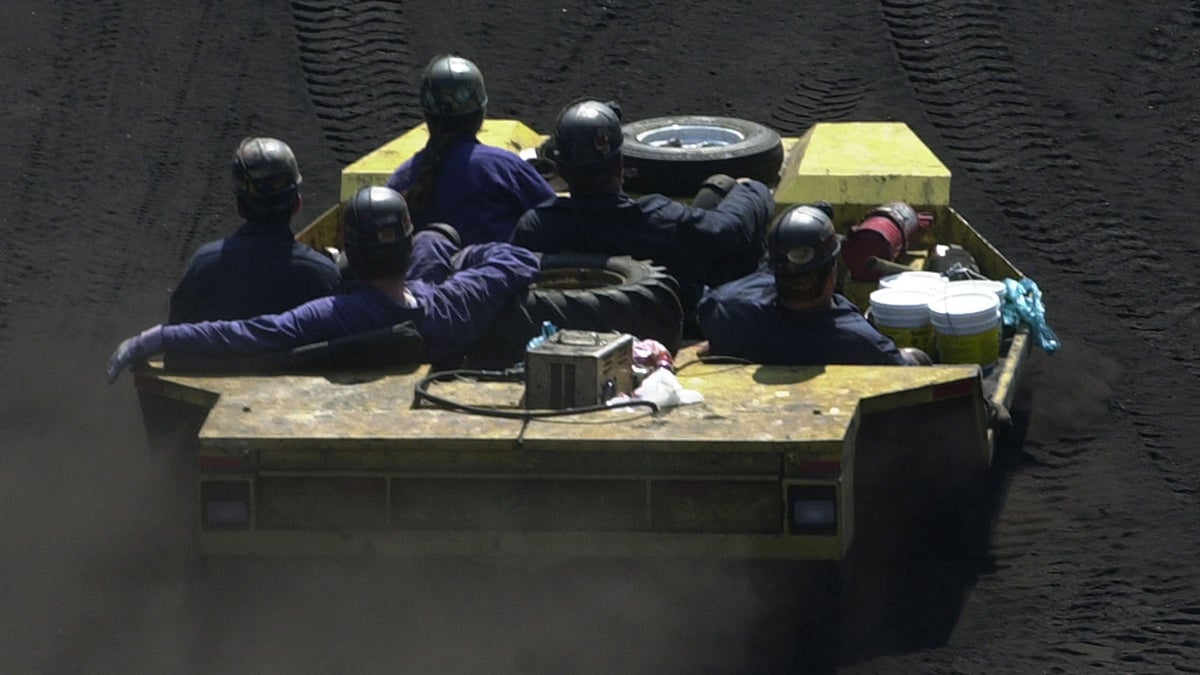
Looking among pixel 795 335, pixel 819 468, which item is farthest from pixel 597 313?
pixel 819 468

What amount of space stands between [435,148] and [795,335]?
251 cm

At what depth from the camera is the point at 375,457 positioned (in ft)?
23.8

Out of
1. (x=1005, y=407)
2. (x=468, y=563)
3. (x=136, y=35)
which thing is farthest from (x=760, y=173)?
(x=136, y=35)

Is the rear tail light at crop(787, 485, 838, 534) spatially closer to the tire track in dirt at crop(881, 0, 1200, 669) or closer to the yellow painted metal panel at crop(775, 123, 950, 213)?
the tire track in dirt at crop(881, 0, 1200, 669)

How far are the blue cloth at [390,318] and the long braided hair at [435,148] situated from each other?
58.2 inches

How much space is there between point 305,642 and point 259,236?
5.33 feet

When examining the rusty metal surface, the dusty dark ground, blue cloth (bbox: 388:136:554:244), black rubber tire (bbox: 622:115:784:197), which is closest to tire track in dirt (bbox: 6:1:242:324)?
the dusty dark ground

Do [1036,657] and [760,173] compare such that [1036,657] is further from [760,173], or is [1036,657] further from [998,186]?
[998,186]

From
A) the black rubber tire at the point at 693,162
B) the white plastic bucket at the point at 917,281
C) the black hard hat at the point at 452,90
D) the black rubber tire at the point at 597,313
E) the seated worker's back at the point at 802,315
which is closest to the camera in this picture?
the seated worker's back at the point at 802,315

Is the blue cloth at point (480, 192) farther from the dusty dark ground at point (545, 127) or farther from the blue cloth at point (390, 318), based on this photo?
the dusty dark ground at point (545, 127)

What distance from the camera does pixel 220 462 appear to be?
7.28 meters

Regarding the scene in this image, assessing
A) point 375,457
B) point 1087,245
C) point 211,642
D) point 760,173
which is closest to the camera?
point 375,457

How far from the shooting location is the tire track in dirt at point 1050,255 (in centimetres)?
793

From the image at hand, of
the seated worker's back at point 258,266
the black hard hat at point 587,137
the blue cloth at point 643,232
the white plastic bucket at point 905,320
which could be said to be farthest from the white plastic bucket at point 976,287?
the seated worker's back at point 258,266
